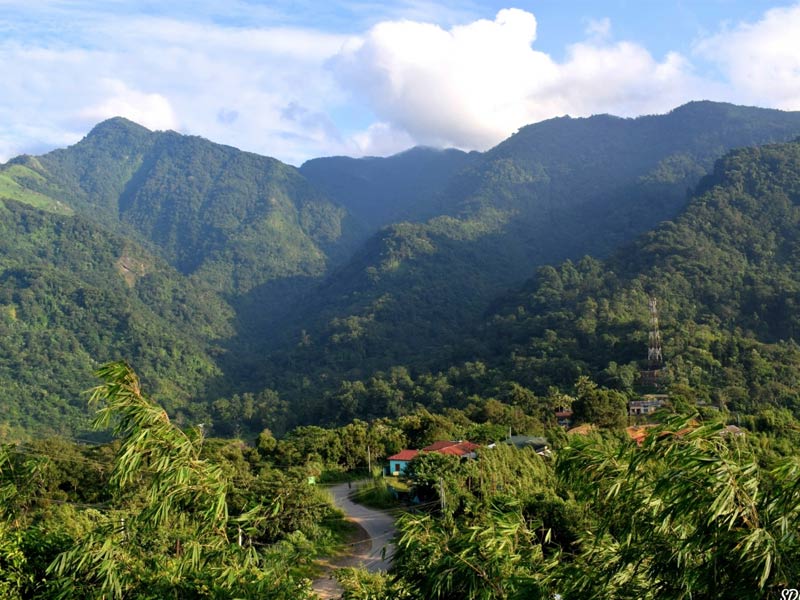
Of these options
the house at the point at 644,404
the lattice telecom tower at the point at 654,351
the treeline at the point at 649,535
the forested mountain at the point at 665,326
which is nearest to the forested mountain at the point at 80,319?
the forested mountain at the point at 665,326

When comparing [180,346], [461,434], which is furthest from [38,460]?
[180,346]

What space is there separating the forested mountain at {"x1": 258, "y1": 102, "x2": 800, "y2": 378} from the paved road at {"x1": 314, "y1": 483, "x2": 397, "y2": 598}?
43255 mm

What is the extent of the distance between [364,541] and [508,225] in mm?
128058

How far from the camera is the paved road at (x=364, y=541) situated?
1906cm

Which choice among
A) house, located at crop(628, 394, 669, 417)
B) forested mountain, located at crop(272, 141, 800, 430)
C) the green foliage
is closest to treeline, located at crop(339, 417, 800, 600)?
the green foliage

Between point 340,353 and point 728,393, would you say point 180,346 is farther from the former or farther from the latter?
point 728,393

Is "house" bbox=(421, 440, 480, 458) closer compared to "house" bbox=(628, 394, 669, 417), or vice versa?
"house" bbox=(421, 440, 480, 458)

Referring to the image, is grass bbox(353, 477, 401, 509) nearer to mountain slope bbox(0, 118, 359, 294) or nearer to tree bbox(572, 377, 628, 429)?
tree bbox(572, 377, 628, 429)

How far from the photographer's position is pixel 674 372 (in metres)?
46.9

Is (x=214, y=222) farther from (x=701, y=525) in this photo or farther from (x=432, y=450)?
(x=701, y=525)

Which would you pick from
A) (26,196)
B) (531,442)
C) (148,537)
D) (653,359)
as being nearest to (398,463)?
(531,442)

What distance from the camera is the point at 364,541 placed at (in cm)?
2289

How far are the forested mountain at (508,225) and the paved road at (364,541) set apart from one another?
1703 inches

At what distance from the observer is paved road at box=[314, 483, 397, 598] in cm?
1906
